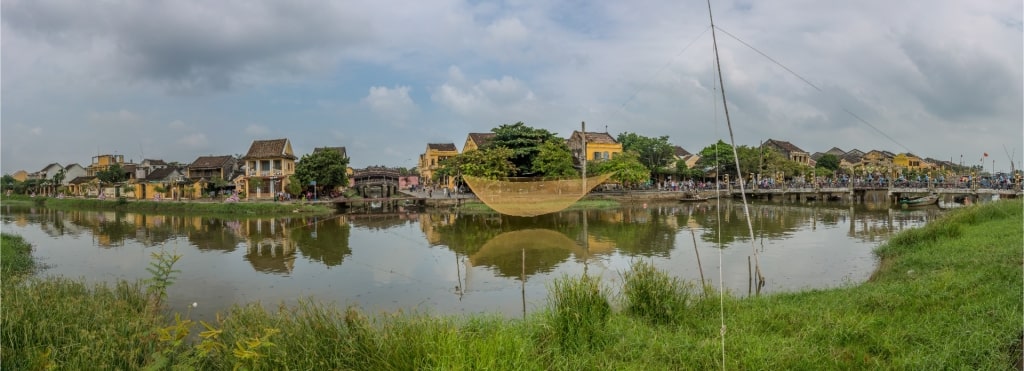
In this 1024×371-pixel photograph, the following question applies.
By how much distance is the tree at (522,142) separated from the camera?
30328 mm

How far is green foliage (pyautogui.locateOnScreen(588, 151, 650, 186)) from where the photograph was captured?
3269 cm

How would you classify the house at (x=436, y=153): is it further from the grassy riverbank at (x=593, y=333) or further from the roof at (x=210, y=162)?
the grassy riverbank at (x=593, y=333)

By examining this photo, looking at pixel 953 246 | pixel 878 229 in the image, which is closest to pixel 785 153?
pixel 878 229

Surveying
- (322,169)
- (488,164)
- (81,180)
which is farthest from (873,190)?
(81,180)

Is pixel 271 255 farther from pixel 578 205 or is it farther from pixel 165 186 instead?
pixel 165 186

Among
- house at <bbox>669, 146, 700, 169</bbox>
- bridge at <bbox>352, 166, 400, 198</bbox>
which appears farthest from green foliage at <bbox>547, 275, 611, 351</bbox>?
house at <bbox>669, 146, 700, 169</bbox>

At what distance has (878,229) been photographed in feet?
58.3

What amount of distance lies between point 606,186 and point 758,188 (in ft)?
Result: 34.8

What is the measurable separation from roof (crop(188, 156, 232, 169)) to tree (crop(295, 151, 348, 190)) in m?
10.1

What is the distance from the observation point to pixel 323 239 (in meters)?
18.0

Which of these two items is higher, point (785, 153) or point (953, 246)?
point (785, 153)

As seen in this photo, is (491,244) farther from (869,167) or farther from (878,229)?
(869,167)

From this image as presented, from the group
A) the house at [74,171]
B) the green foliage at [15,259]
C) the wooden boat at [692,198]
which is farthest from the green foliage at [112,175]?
the wooden boat at [692,198]

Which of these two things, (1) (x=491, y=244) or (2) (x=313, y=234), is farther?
(2) (x=313, y=234)
